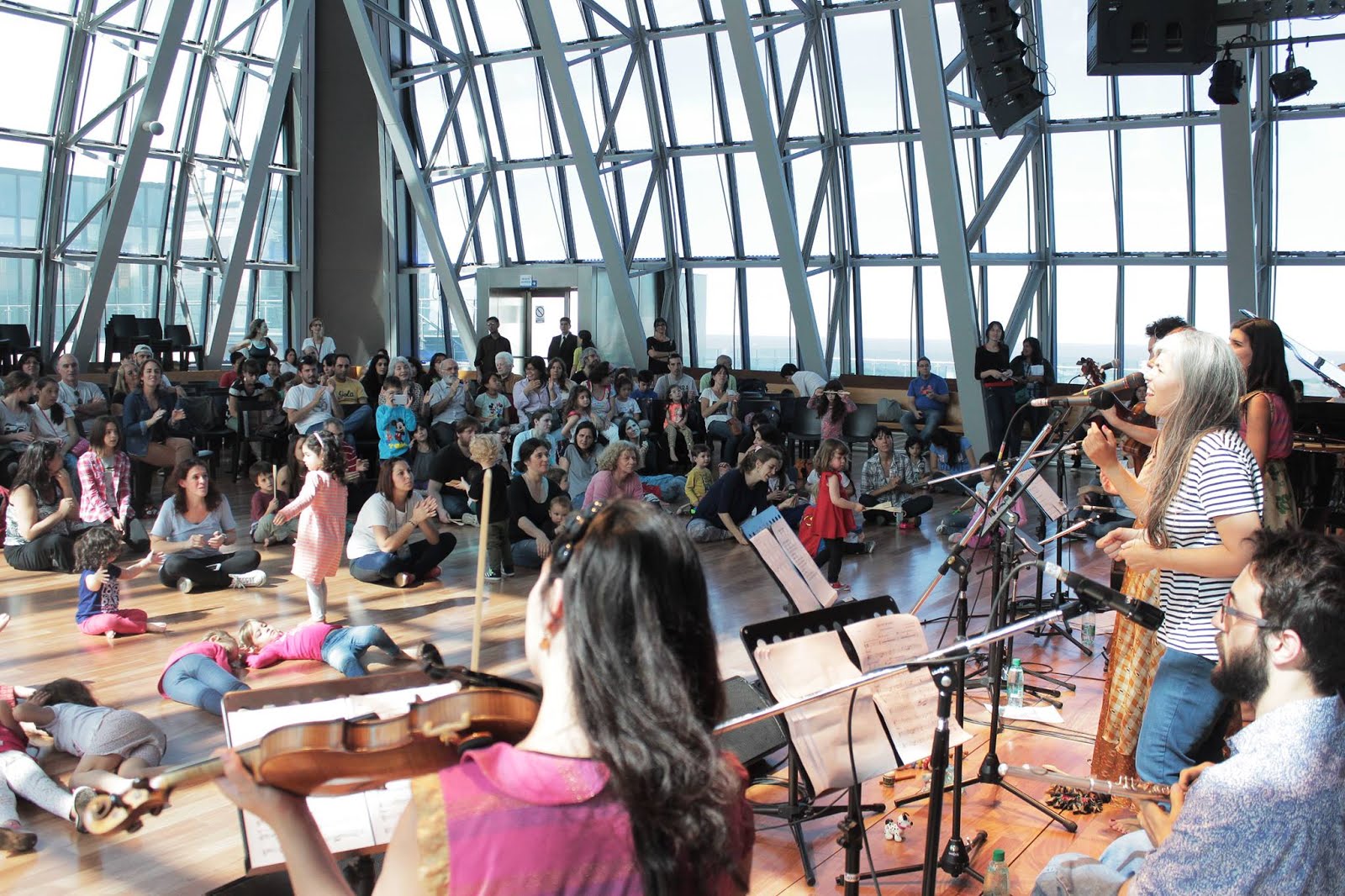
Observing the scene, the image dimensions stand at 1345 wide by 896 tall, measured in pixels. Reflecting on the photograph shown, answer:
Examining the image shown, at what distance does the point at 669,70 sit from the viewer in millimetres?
15812

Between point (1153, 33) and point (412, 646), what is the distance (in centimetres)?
628

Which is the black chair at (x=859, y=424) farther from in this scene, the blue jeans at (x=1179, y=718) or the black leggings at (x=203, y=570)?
the blue jeans at (x=1179, y=718)

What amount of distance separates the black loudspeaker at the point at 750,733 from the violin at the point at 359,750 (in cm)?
288

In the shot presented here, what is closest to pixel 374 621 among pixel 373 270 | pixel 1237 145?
pixel 1237 145

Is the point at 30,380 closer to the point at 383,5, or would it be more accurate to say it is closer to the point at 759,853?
the point at 759,853

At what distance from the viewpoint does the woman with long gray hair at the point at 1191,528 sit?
2.77 meters

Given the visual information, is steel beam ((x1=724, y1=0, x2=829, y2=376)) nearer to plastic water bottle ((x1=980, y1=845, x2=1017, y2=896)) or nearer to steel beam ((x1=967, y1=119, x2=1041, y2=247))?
steel beam ((x1=967, y1=119, x2=1041, y2=247))

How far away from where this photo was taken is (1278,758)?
1987 millimetres

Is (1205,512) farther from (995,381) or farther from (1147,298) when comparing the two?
(1147,298)

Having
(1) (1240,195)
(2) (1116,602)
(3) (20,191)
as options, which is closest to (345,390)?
(3) (20,191)

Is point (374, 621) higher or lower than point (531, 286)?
lower

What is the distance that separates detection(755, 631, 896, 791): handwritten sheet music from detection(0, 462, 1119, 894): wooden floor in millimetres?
642

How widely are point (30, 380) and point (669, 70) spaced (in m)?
9.53

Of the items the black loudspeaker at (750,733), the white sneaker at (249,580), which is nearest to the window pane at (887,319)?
the white sneaker at (249,580)
